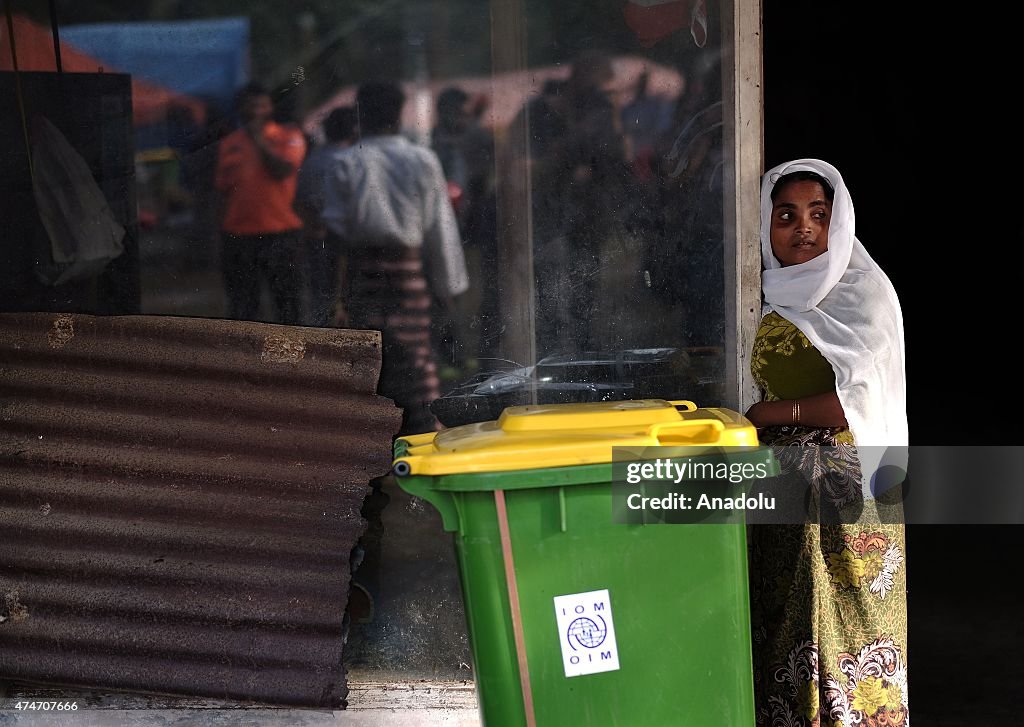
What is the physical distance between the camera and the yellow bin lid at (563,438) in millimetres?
1917

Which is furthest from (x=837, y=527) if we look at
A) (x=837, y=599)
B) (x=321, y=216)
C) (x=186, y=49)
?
(x=186, y=49)

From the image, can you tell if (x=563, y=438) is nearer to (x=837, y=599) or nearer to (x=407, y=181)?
(x=837, y=599)

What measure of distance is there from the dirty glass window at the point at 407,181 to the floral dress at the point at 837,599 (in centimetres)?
71

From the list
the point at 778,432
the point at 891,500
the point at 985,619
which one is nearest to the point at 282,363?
the point at 778,432

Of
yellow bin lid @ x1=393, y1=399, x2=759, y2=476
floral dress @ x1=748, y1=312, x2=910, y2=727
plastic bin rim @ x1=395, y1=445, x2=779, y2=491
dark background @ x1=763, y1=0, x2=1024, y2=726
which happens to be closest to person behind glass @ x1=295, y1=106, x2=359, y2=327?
yellow bin lid @ x1=393, y1=399, x2=759, y2=476

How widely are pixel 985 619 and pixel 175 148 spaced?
3.78 metres

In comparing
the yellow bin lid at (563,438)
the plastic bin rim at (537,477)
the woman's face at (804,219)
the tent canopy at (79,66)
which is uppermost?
the tent canopy at (79,66)

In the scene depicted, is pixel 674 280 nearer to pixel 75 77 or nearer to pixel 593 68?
pixel 593 68

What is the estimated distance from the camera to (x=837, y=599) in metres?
2.38

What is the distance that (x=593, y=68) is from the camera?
2.98 meters

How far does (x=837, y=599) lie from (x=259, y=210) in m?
2.10

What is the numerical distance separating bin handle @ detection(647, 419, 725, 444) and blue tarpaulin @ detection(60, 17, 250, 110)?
6.12 ft

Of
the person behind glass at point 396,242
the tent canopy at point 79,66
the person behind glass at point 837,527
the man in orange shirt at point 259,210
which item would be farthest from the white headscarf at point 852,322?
the tent canopy at point 79,66

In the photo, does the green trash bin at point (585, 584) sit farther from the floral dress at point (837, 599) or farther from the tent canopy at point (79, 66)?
the tent canopy at point (79, 66)
